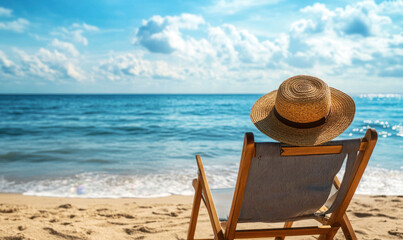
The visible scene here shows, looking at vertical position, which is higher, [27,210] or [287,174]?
[287,174]

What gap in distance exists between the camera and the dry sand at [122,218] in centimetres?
304

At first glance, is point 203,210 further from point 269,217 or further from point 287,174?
point 287,174

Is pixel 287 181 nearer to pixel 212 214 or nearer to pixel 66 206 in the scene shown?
pixel 212 214

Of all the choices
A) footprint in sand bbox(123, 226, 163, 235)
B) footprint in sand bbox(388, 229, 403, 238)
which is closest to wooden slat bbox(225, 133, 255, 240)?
footprint in sand bbox(123, 226, 163, 235)

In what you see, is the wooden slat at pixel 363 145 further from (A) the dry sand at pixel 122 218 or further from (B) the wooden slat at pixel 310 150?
(A) the dry sand at pixel 122 218

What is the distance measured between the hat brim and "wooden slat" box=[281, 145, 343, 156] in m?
0.03

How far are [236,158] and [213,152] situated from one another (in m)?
1.09

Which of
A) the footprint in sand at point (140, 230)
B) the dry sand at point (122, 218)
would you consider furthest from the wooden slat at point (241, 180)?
the footprint in sand at point (140, 230)

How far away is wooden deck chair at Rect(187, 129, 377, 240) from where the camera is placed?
1.66m

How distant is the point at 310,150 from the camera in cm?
164

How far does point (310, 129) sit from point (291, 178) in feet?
0.98

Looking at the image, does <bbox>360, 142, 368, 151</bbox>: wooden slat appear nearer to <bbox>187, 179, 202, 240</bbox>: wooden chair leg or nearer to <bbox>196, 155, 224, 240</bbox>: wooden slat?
<bbox>196, 155, 224, 240</bbox>: wooden slat

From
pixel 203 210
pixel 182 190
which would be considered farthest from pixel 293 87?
pixel 182 190

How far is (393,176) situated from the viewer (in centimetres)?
558
